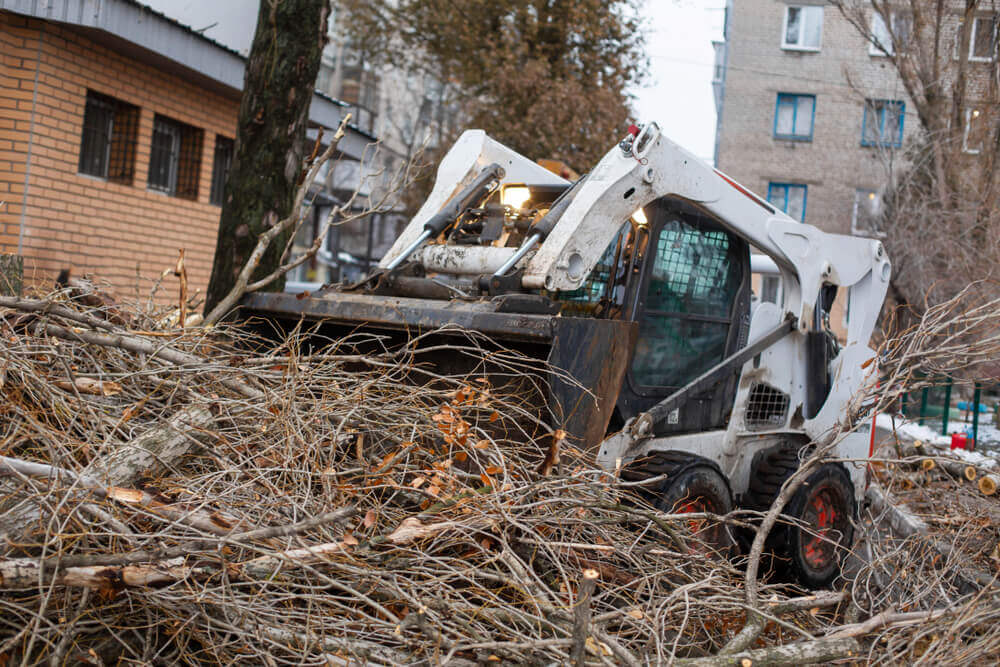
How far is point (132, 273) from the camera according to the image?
11.4m

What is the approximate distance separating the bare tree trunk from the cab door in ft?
Result: 9.59

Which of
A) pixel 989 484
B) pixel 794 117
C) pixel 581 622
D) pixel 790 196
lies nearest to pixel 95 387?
pixel 581 622

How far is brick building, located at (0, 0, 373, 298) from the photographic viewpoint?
9.50 metres

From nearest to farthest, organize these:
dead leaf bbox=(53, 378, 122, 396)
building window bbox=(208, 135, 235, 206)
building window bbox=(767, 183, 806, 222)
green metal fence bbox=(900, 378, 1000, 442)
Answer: dead leaf bbox=(53, 378, 122, 396), green metal fence bbox=(900, 378, 1000, 442), building window bbox=(208, 135, 235, 206), building window bbox=(767, 183, 806, 222)

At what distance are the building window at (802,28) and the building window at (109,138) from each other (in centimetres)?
2494

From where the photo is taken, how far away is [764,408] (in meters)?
6.00

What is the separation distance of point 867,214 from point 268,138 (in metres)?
20.5

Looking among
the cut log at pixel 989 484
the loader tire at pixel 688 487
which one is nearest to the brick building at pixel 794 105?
the cut log at pixel 989 484

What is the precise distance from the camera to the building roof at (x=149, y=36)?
9.09m

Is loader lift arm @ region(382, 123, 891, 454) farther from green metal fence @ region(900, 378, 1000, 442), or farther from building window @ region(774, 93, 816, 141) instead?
building window @ region(774, 93, 816, 141)

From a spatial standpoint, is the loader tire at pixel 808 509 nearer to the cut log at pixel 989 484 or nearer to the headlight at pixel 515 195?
the cut log at pixel 989 484

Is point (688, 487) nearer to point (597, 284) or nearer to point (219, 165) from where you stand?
point (597, 284)

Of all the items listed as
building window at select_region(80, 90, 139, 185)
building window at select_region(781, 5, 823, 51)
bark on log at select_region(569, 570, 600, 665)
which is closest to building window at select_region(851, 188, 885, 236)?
building window at select_region(781, 5, 823, 51)

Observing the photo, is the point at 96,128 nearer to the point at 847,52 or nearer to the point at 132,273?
the point at 132,273
